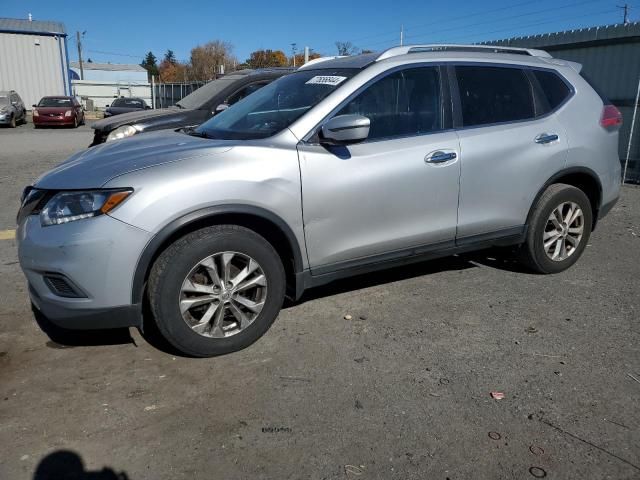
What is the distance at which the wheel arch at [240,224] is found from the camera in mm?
3041

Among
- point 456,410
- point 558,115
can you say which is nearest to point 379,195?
point 456,410

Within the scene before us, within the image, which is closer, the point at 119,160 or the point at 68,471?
the point at 68,471

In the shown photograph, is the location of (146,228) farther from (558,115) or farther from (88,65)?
(88,65)

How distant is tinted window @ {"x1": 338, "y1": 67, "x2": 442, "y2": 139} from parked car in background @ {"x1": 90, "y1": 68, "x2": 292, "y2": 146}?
12.9 ft

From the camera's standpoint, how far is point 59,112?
2636 cm

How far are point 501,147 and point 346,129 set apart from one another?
1.43 m

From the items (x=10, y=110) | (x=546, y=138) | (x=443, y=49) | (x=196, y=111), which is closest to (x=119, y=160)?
(x=443, y=49)

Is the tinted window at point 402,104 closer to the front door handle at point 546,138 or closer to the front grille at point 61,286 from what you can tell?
the front door handle at point 546,138

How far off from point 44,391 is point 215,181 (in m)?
1.51

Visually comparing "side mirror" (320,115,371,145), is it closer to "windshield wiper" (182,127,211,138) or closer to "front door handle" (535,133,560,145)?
"windshield wiper" (182,127,211,138)

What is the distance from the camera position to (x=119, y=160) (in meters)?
3.29

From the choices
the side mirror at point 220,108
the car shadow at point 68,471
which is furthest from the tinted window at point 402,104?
the side mirror at point 220,108

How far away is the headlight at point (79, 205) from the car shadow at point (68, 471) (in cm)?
123

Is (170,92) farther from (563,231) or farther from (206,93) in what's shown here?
(563,231)
